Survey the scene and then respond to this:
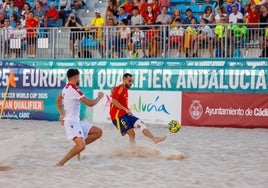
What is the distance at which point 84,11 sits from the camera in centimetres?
2672

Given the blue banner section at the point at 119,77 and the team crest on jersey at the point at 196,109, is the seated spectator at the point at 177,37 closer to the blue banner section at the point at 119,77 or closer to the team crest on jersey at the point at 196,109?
the blue banner section at the point at 119,77

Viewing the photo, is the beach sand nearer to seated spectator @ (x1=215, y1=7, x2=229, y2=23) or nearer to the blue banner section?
the blue banner section

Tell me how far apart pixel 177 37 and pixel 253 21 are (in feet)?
7.49

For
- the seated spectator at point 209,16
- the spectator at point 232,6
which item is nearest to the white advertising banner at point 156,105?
the seated spectator at point 209,16

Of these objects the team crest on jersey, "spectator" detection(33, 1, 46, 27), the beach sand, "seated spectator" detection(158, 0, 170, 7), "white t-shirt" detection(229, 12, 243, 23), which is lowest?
the beach sand

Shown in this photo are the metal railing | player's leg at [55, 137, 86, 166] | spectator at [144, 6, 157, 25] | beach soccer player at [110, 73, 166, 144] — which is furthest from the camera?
spectator at [144, 6, 157, 25]

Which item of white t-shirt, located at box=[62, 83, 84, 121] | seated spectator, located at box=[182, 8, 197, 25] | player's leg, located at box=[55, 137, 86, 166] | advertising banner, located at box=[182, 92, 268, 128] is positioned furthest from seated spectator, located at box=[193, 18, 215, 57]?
player's leg, located at box=[55, 137, 86, 166]

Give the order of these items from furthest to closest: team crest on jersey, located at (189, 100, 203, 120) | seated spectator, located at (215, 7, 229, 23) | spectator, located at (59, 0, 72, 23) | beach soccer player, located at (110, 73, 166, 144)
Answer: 1. spectator, located at (59, 0, 72, 23)
2. seated spectator, located at (215, 7, 229, 23)
3. team crest on jersey, located at (189, 100, 203, 120)
4. beach soccer player, located at (110, 73, 166, 144)

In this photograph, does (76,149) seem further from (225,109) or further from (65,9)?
(65,9)

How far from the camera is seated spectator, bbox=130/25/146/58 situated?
22.1 m

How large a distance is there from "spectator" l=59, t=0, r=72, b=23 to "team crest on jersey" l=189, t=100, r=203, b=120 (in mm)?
6672

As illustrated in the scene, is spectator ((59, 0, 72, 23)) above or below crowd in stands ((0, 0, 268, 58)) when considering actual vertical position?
above

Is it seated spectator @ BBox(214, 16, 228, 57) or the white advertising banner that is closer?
seated spectator @ BBox(214, 16, 228, 57)

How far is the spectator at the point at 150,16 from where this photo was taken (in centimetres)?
2312
